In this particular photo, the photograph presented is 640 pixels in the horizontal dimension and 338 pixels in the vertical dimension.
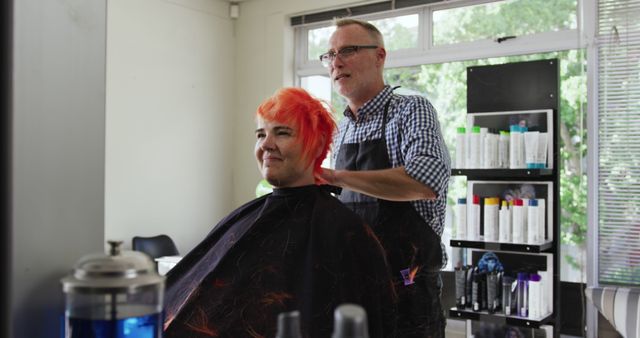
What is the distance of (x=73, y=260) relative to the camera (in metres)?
1.02

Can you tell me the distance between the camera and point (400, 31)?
5023mm

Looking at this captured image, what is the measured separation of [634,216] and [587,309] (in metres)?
0.63

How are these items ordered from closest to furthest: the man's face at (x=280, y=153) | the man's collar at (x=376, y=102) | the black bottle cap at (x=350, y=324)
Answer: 1. the black bottle cap at (x=350, y=324)
2. the man's face at (x=280, y=153)
3. the man's collar at (x=376, y=102)

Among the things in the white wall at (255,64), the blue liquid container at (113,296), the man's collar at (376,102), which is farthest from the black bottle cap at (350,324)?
the white wall at (255,64)

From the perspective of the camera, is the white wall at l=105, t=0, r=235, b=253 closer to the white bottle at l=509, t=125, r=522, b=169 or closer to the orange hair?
the white bottle at l=509, t=125, r=522, b=169

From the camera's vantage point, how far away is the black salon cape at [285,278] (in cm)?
154

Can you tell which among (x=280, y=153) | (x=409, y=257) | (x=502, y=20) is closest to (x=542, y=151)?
(x=502, y=20)

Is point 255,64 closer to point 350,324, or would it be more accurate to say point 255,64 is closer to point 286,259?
point 286,259

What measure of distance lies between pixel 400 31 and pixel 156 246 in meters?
2.64

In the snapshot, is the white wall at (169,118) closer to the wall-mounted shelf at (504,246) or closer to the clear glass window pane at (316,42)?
the clear glass window pane at (316,42)

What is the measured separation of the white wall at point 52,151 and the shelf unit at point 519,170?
2882 mm

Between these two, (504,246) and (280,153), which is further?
(504,246)

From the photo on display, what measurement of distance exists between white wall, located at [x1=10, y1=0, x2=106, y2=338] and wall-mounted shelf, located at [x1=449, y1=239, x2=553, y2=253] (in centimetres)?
284

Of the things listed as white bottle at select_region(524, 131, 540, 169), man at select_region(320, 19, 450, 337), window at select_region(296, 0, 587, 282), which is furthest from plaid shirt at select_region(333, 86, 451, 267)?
window at select_region(296, 0, 587, 282)
